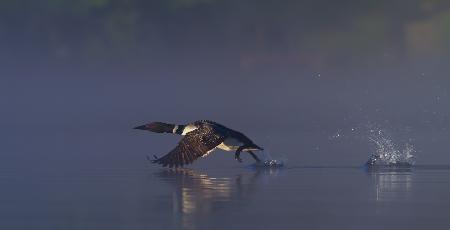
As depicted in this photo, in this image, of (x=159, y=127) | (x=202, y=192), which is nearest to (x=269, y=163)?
(x=159, y=127)

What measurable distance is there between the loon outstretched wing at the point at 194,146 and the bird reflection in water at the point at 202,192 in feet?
1.10

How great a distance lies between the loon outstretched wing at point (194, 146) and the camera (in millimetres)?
A: 29703

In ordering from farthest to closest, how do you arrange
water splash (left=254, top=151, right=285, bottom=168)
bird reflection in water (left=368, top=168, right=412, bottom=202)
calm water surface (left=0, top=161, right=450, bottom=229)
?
1. water splash (left=254, top=151, right=285, bottom=168)
2. bird reflection in water (left=368, top=168, right=412, bottom=202)
3. calm water surface (left=0, top=161, right=450, bottom=229)

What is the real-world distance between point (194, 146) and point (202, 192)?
30.2 feet

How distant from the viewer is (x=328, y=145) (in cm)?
4722

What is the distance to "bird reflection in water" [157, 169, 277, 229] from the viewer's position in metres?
16.4

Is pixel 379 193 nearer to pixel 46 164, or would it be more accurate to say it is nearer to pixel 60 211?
pixel 60 211

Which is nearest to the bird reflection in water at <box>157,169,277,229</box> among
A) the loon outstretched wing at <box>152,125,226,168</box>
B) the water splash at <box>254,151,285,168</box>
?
the loon outstretched wing at <box>152,125,226,168</box>

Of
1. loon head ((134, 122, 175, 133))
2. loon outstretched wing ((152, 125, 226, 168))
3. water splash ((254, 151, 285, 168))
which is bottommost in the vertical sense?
water splash ((254, 151, 285, 168))

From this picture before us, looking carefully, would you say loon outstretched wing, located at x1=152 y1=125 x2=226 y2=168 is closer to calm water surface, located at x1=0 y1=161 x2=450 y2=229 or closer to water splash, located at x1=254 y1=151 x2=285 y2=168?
calm water surface, located at x1=0 y1=161 x2=450 y2=229

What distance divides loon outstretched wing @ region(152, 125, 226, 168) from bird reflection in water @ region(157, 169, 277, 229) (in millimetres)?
334

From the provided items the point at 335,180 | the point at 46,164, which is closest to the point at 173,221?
the point at 335,180

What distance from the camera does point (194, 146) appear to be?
30.1 metres

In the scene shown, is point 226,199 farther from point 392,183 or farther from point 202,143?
point 202,143
